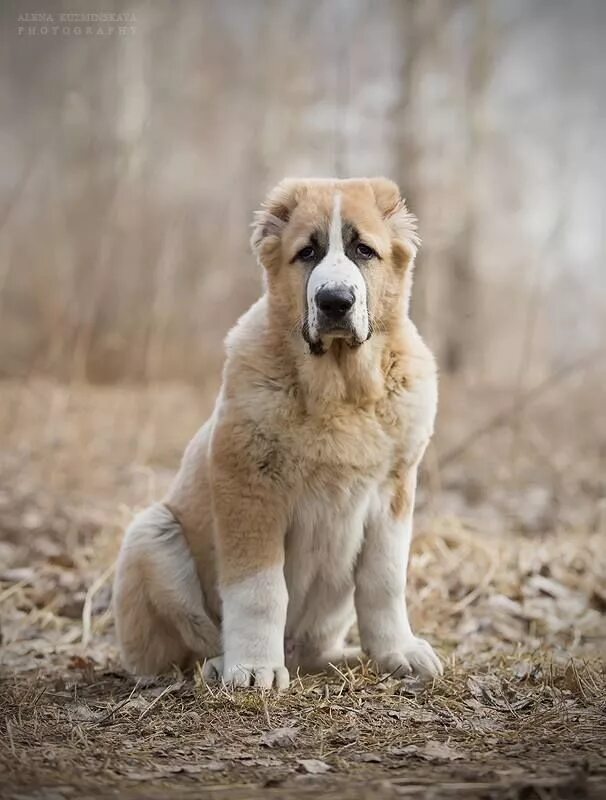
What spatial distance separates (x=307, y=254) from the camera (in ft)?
12.6

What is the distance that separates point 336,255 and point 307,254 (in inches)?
5.9

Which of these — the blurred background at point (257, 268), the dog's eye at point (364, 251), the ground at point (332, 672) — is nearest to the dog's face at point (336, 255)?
the dog's eye at point (364, 251)

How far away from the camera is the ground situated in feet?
8.96

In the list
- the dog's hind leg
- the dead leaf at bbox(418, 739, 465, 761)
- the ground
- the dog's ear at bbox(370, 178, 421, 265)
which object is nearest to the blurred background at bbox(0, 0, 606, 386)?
the ground

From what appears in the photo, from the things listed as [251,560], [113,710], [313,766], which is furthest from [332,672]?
[313,766]

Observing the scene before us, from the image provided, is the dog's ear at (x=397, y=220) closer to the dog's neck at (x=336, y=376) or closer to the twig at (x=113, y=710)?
the dog's neck at (x=336, y=376)

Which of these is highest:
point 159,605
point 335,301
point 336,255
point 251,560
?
point 336,255

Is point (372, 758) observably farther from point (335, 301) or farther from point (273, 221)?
point (273, 221)

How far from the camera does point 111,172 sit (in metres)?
11.4

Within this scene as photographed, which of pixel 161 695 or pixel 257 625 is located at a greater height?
pixel 257 625

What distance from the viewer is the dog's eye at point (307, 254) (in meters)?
3.81

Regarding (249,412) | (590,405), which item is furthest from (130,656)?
(590,405)

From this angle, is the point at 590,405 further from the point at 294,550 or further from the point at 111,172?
the point at 294,550

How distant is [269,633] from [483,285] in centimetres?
1022
